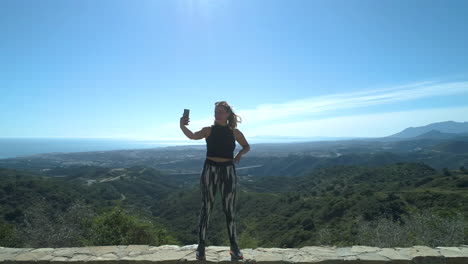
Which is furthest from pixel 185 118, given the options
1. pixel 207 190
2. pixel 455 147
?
pixel 455 147

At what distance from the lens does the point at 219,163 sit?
11.5 ft

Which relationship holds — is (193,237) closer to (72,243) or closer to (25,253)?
(72,243)

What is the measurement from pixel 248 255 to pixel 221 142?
1618 mm

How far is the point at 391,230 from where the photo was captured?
9531 millimetres

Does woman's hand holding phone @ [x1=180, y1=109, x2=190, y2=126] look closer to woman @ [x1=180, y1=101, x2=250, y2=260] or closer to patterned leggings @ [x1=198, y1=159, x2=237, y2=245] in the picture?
woman @ [x1=180, y1=101, x2=250, y2=260]

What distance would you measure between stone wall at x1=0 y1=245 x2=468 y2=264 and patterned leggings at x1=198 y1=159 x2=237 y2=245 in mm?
587

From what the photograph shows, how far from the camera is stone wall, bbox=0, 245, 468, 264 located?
3684 millimetres

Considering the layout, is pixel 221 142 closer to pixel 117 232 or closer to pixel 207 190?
pixel 207 190

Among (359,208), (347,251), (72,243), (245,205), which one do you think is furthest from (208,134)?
(245,205)

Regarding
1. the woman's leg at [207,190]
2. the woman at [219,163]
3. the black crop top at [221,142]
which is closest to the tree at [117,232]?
the woman's leg at [207,190]

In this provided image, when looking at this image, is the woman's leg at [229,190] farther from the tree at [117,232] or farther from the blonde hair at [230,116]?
the tree at [117,232]

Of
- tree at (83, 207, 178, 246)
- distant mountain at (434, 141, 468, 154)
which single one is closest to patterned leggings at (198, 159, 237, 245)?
tree at (83, 207, 178, 246)

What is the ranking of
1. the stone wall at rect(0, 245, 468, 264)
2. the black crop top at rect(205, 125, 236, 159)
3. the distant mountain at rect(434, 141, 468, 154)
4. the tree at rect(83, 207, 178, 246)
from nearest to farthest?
the black crop top at rect(205, 125, 236, 159), the stone wall at rect(0, 245, 468, 264), the tree at rect(83, 207, 178, 246), the distant mountain at rect(434, 141, 468, 154)

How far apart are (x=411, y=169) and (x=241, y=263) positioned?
62.4m
